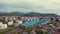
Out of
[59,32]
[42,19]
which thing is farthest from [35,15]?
[59,32]

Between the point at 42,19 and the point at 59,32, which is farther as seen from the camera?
the point at 42,19

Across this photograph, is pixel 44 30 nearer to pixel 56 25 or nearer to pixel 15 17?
pixel 56 25

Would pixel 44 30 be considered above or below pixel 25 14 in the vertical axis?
below

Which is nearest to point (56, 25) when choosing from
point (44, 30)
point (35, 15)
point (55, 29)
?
point (55, 29)

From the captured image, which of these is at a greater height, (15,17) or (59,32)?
(15,17)

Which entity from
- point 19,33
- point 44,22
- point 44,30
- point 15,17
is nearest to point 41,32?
point 44,30

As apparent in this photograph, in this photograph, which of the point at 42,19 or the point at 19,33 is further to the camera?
the point at 42,19

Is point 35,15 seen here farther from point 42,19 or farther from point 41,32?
point 41,32
